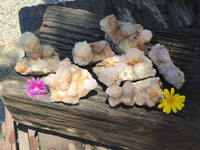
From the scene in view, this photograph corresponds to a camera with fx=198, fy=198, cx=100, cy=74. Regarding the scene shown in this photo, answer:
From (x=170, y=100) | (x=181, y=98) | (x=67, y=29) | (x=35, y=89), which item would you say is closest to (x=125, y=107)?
(x=170, y=100)

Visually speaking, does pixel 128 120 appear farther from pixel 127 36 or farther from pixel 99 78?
pixel 127 36

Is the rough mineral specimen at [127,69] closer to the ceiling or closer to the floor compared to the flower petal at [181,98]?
closer to the ceiling

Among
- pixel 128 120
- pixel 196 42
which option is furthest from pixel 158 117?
pixel 196 42

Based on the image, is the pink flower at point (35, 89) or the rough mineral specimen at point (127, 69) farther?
the pink flower at point (35, 89)

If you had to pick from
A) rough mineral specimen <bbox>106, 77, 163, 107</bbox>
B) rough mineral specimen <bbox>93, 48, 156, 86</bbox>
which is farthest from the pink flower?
rough mineral specimen <bbox>106, 77, 163, 107</bbox>

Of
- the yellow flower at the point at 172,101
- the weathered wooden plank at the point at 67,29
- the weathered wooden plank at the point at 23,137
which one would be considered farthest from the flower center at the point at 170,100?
the weathered wooden plank at the point at 23,137

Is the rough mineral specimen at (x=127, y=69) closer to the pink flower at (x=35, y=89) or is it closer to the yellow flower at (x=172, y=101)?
the yellow flower at (x=172, y=101)
